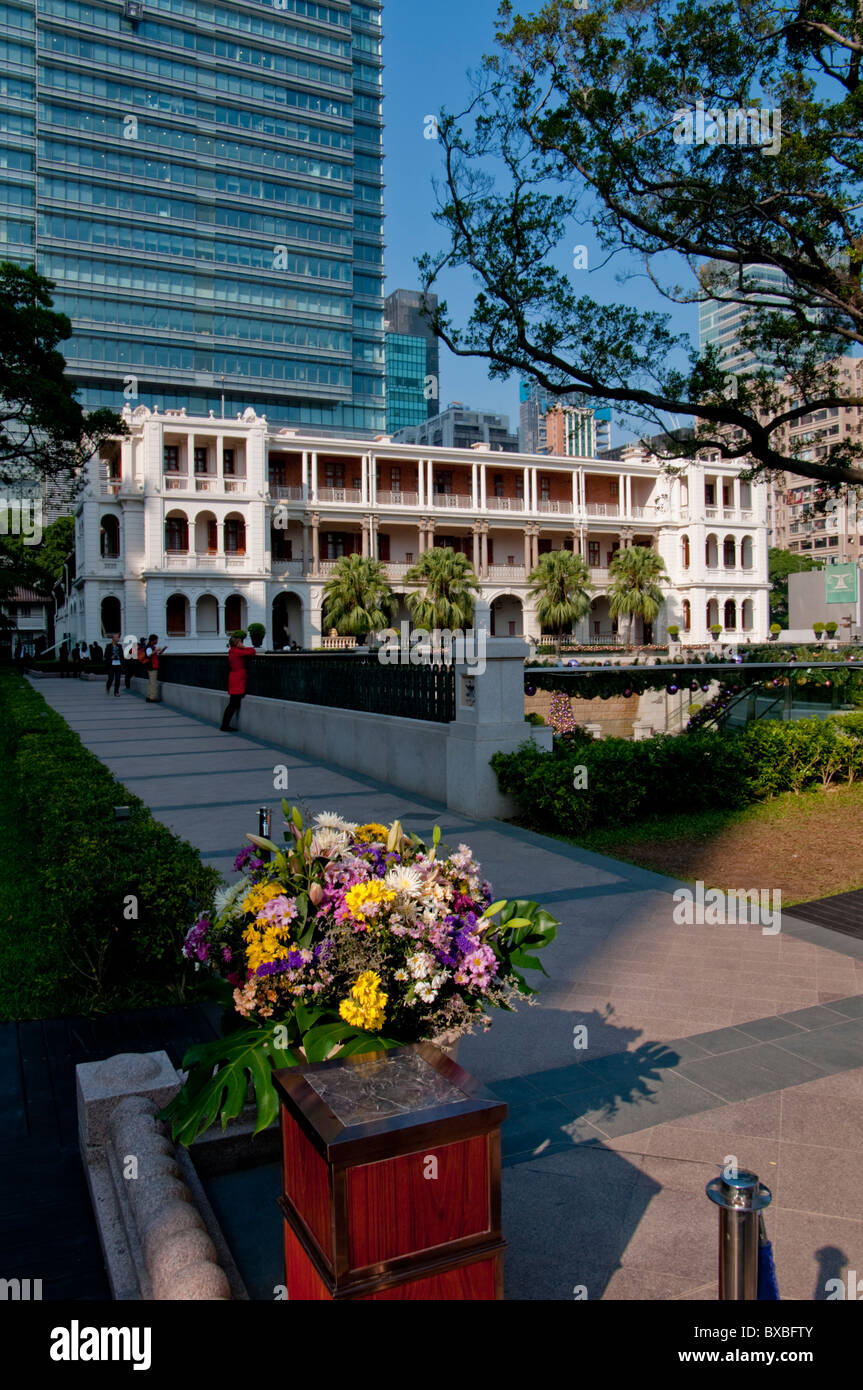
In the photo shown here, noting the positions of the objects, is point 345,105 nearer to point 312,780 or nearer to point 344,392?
point 344,392

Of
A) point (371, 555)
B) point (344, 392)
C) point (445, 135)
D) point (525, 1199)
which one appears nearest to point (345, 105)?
point (344, 392)

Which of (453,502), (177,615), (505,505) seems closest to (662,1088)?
(177,615)

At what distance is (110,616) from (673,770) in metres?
49.9

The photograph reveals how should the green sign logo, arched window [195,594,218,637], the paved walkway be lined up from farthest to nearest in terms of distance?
arched window [195,594,218,637], the green sign logo, the paved walkway

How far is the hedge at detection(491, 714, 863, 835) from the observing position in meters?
9.20

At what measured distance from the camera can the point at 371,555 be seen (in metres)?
60.3

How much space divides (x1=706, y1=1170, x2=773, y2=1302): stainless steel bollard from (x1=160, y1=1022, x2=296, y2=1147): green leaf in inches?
42.8

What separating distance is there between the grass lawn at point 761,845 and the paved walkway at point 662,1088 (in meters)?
0.63

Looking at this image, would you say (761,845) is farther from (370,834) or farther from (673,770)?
(370,834)

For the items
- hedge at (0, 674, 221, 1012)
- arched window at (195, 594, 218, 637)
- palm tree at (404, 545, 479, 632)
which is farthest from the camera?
arched window at (195, 594, 218, 637)

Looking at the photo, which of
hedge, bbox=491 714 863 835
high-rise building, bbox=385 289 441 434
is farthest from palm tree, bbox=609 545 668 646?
high-rise building, bbox=385 289 441 434

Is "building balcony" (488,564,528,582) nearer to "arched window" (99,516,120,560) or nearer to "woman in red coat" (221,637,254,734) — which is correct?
"arched window" (99,516,120,560)

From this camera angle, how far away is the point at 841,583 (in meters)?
34.4
